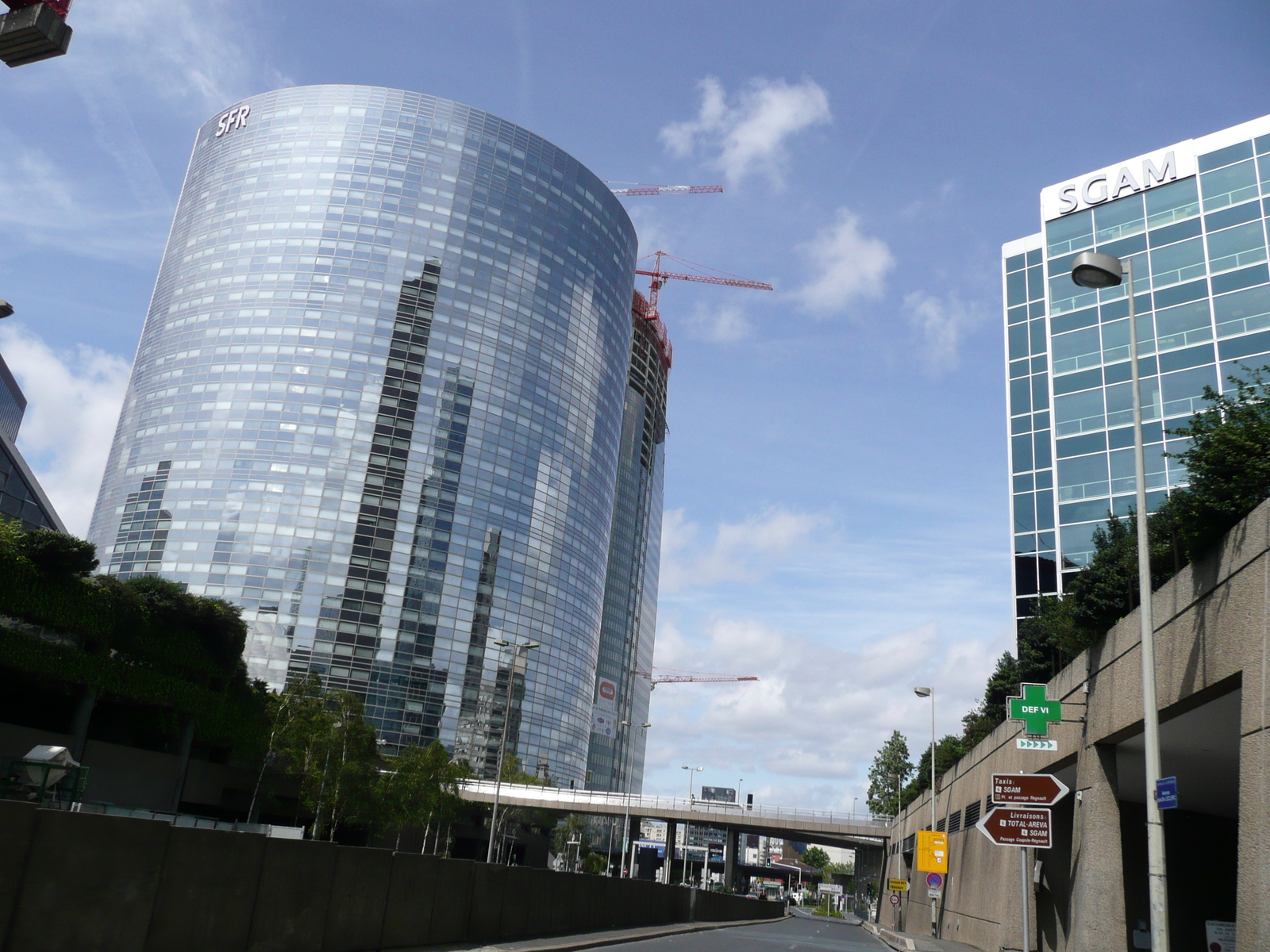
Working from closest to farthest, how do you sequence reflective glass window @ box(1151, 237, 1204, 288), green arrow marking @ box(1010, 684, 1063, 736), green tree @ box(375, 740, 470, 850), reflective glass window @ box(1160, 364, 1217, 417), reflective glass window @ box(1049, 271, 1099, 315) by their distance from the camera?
1. green arrow marking @ box(1010, 684, 1063, 736)
2. reflective glass window @ box(1160, 364, 1217, 417)
3. reflective glass window @ box(1151, 237, 1204, 288)
4. reflective glass window @ box(1049, 271, 1099, 315)
5. green tree @ box(375, 740, 470, 850)

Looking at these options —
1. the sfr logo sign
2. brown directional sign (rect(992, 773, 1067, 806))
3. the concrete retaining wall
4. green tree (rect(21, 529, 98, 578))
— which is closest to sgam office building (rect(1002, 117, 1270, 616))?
brown directional sign (rect(992, 773, 1067, 806))

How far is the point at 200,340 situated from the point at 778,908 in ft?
349

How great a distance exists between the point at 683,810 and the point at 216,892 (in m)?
88.8

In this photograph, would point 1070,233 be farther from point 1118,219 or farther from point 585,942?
point 585,942

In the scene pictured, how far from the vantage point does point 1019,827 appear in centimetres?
2017

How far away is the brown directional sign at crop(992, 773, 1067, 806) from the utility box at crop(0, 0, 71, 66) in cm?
2112

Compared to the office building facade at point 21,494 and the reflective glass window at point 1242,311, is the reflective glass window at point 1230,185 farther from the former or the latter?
the office building facade at point 21,494

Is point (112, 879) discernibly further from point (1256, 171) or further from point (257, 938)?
point (1256, 171)

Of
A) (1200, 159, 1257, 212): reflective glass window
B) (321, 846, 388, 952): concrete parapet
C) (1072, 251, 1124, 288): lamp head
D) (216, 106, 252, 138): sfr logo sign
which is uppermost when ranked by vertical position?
(216, 106, 252, 138): sfr logo sign

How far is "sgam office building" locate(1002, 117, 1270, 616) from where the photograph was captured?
48719 mm

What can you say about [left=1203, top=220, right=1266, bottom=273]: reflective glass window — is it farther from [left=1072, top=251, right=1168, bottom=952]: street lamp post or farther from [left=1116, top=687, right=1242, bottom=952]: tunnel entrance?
[left=1072, top=251, right=1168, bottom=952]: street lamp post

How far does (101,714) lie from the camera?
203 feet

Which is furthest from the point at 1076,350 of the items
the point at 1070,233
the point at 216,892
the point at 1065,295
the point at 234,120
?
the point at 234,120

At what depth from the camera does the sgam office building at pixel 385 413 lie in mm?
123688
